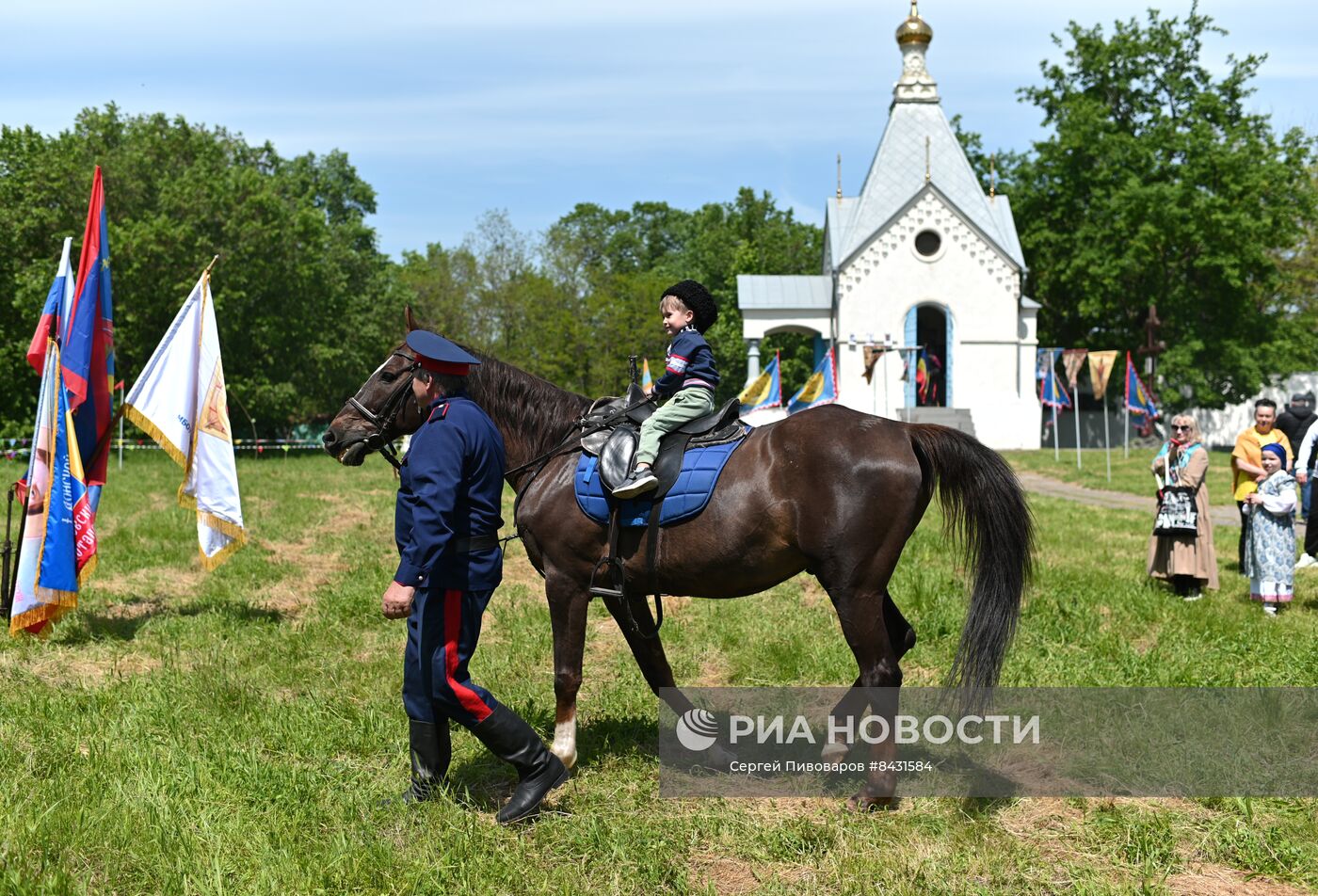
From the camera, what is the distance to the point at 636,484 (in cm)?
556

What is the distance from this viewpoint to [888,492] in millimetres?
5430

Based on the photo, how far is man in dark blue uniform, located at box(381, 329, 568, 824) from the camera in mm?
4805

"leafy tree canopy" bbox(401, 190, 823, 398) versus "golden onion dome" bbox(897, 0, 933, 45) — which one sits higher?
"golden onion dome" bbox(897, 0, 933, 45)

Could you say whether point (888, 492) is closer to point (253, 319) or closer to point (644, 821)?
point (644, 821)

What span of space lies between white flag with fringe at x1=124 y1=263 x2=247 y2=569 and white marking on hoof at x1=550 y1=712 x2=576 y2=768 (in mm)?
4766

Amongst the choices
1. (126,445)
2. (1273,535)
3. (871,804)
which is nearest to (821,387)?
(126,445)

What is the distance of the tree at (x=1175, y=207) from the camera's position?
132 ft

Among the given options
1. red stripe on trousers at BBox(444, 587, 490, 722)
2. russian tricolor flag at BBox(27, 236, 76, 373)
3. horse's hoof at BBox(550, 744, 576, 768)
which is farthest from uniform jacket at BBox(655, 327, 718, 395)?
russian tricolor flag at BBox(27, 236, 76, 373)

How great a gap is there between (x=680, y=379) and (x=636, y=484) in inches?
25.6

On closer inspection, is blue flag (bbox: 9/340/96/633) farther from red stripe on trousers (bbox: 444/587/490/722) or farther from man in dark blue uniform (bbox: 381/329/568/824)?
red stripe on trousers (bbox: 444/587/490/722)

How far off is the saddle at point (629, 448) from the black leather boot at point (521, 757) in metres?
0.98

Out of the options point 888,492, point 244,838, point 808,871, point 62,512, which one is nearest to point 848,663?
point 888,492

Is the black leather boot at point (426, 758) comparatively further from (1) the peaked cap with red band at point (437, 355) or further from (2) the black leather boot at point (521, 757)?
(1) the peaked cap with red band at point (437, 355)

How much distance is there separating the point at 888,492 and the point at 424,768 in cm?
259
